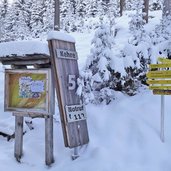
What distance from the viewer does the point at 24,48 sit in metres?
6.00

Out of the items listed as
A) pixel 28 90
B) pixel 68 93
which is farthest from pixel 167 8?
pixel 28 90

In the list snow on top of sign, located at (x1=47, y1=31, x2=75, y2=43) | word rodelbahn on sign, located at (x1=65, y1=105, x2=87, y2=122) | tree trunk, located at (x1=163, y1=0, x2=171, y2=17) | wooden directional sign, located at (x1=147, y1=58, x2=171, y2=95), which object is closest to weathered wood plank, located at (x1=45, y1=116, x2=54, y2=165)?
word rodelbahn on sign, located at (x1=65, y1=105, x2=87, y2=122)

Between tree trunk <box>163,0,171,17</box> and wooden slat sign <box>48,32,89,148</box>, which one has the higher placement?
tree trunk <box>163,0,171,17</box>

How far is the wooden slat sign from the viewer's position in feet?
19.4

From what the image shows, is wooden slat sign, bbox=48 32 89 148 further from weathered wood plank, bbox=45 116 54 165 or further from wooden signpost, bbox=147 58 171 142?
wooden signpost, bbox=147 58 171 142

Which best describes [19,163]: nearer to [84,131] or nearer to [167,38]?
[84,131]

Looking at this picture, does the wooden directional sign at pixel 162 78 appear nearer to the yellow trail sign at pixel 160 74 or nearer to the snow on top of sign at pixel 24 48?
the yellow trail sign at pixel 160 74

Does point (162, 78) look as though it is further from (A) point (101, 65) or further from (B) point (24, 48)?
(B) point (24, 48)

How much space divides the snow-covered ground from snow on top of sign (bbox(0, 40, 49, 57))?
1.78m

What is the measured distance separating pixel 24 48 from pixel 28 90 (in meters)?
0.85

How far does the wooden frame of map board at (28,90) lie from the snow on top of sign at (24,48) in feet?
1.35

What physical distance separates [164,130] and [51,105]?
198cm

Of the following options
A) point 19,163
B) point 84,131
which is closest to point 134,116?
point 84,131

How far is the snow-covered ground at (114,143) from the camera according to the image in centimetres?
549
